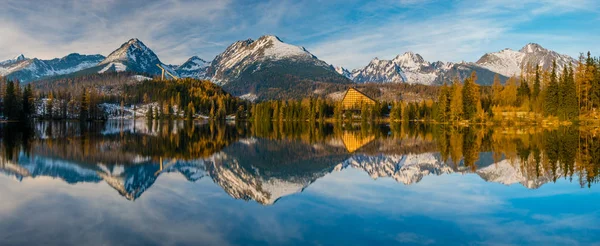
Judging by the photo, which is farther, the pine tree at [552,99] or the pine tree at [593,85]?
the pine tree at [552,99]

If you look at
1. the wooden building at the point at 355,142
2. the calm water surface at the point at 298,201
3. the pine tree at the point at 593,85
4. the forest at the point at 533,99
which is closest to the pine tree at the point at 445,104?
the forest at the point at 533,99

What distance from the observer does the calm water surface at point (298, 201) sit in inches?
485

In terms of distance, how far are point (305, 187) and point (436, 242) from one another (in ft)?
33.1

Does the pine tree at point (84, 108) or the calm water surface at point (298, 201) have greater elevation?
the pine tree at point (84, 108)

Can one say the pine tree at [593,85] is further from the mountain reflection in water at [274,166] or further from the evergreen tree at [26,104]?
the evergreen tree at [26,104]

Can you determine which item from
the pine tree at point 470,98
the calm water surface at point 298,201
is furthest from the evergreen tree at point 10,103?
the pine tree at point 470,98

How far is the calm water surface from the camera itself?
12312 mm

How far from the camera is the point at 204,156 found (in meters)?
34.4

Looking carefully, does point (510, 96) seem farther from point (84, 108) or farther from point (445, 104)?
point (84, 108)

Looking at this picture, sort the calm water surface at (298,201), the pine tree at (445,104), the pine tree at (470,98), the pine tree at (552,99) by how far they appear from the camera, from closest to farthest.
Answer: the calm water surface at (298,201) → the pine tree at (552,99) → the pine tree at (470,98) → the pine tree at (445,104)

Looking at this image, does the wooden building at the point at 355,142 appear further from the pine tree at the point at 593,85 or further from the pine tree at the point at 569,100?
the pine tree at the point at 593,85

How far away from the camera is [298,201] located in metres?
17.3

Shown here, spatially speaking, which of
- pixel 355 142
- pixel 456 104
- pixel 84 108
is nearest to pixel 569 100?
pixel 456 104

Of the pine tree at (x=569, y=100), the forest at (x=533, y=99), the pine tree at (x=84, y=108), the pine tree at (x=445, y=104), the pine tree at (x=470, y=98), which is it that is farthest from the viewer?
the pine tree at (x=84, y=108)
